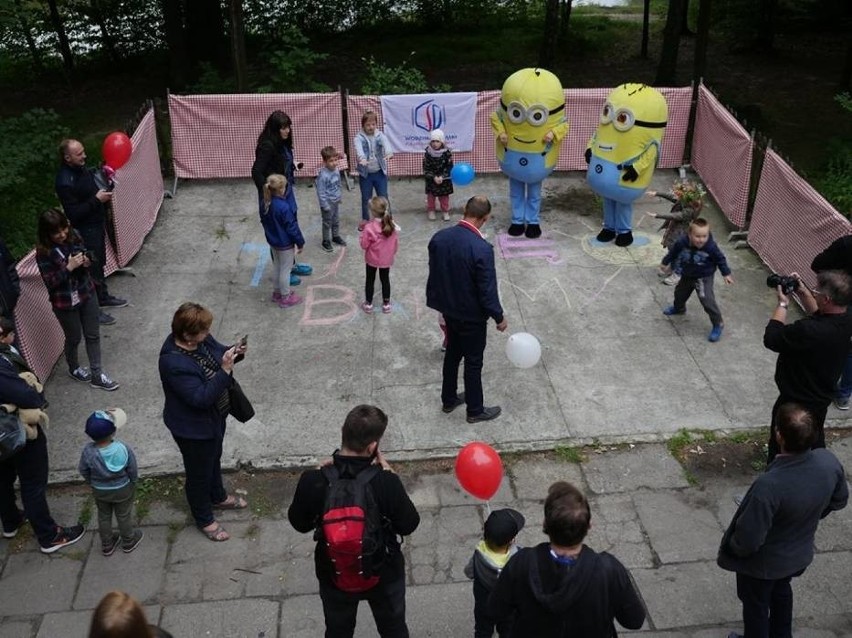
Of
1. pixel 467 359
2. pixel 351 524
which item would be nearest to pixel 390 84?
pixel 467 359

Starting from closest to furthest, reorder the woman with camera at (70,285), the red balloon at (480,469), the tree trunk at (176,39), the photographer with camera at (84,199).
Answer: the red balloon at (480,469)
the woman with camera at (70,285)
the photographer with camera at (84,199)
the tree trunk at (176,39)

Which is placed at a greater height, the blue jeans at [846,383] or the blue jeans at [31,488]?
the blue jeans at [31,488]

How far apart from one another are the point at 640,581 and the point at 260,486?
283 centimetres

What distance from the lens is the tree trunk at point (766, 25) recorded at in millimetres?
17688

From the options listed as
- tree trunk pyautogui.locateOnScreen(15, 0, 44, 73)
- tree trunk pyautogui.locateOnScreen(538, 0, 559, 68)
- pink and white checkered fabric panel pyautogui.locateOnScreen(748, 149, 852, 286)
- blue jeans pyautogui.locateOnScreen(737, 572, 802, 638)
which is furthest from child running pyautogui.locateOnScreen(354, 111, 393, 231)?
tree trunk pyautogui.locateOnScreen(15, 0, 44, 73)

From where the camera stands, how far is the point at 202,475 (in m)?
5.48

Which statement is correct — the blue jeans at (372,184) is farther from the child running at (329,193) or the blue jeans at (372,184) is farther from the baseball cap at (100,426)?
the baseball cap at (100,426)

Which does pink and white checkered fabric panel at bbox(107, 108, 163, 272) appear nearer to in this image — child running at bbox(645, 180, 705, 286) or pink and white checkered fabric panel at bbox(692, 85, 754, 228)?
child running at bbox(645, 180, 705, 286)

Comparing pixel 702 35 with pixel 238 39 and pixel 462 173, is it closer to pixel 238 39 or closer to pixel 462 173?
pixel 462 173

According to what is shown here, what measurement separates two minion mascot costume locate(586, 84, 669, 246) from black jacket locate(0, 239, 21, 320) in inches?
240

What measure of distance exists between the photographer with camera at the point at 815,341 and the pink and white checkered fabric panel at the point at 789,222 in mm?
3072

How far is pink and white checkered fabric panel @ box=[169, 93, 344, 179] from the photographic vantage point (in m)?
11.4

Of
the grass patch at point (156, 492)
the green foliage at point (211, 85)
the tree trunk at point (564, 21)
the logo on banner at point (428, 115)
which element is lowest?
the tree trunk at point (564, 21)

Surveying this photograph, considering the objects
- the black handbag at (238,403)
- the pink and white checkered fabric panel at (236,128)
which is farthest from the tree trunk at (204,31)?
the black handbag at (238,403)
